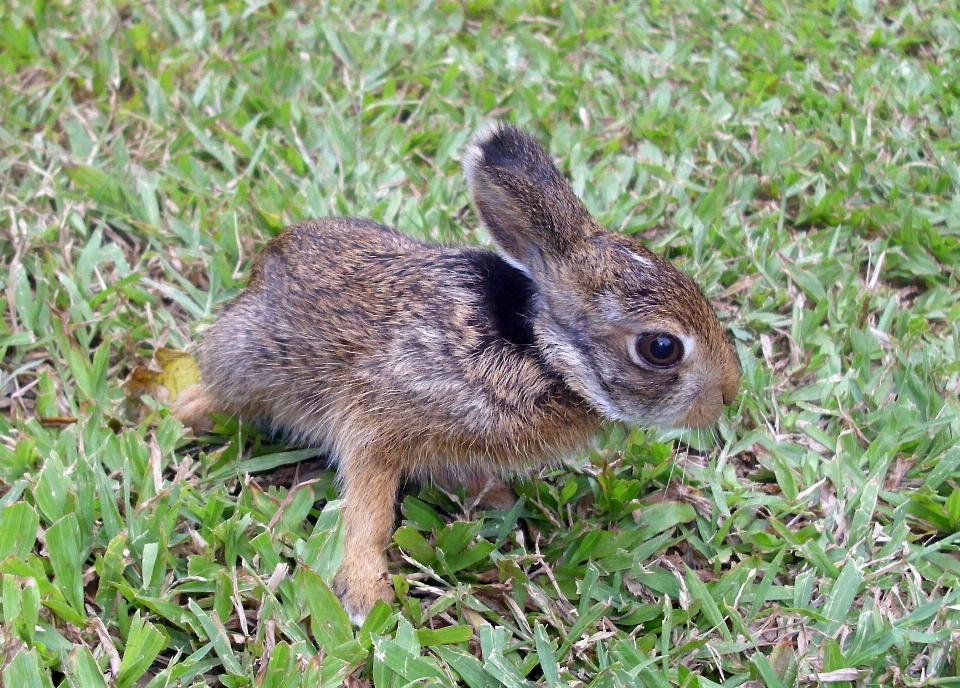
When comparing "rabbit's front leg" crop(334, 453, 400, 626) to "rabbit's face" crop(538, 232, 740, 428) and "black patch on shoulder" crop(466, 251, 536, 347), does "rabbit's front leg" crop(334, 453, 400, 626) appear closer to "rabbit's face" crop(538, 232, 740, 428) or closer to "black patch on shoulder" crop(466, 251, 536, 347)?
"black patch on shoulder" crop(466, 251, 536, 347)

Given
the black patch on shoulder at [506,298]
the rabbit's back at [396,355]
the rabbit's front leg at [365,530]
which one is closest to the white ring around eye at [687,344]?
the rabbit's back at [396,355]

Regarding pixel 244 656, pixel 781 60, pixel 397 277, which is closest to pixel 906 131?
pixel 781 60

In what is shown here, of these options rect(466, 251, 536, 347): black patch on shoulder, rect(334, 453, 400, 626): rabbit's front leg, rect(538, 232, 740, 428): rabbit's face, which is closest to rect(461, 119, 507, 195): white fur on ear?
rect(466, 251, 536, 347): black patch on shoulder

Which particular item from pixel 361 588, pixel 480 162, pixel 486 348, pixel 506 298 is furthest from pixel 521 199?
pixel 361 588

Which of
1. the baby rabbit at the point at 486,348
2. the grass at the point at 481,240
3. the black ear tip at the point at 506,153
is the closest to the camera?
the grass at the point at 481,240

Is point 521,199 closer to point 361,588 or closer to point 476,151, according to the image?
point 476,151

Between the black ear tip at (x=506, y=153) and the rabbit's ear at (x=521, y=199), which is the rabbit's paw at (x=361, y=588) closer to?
the rabbit's ear at (x=521, y=199)
